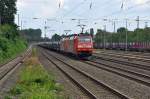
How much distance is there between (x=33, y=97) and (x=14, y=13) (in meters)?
115

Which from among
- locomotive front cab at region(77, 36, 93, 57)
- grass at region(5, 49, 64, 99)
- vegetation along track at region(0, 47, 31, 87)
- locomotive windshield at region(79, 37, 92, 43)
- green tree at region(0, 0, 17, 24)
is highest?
green tree at region(0, 0, 17, 24)

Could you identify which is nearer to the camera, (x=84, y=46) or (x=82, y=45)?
(x=82, y=45)

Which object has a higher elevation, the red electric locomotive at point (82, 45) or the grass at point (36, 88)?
the red electric locomotive at point (82, 45)

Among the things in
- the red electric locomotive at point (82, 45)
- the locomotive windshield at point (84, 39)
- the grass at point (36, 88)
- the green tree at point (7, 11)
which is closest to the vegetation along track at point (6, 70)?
the grass at point (36, 88)

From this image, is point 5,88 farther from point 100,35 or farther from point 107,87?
point 100,35

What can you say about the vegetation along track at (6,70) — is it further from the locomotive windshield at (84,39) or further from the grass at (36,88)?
the locomotive windshield at (84,39)

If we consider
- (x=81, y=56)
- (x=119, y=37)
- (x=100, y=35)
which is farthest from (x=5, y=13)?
(x=81, y=56)

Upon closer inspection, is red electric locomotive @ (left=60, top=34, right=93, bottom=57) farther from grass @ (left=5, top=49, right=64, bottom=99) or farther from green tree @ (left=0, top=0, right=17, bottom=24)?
green tree @ (left=0, top=0, right=17, bottom=24)

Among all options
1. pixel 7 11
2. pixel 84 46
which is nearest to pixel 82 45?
pixel 84 46

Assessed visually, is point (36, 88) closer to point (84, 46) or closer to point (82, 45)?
point (82, 45)

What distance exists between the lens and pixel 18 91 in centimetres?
2020

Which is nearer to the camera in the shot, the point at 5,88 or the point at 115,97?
the point at 115,97

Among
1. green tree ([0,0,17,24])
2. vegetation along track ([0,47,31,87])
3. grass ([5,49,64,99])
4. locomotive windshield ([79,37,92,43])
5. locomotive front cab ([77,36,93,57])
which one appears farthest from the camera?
green tree ([0,0,17,24])

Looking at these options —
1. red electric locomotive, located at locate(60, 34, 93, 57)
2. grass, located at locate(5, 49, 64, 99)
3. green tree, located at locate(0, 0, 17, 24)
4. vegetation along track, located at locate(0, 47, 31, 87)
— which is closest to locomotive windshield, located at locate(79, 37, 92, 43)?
red electric locomotive, located at locate(60, 34, 93, 57)
